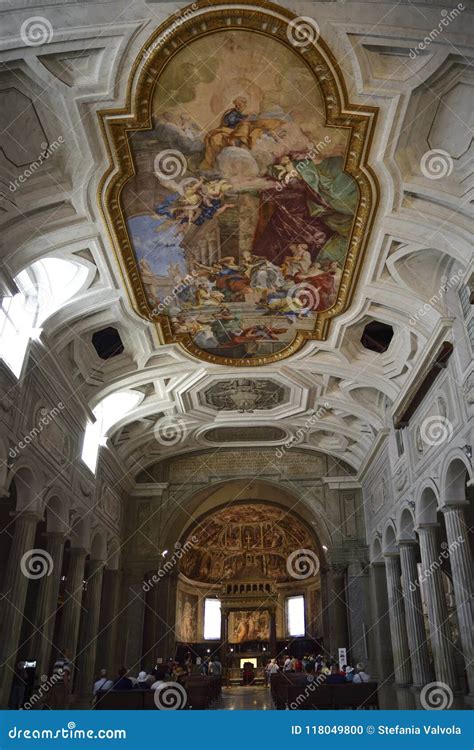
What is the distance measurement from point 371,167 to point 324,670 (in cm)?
1497

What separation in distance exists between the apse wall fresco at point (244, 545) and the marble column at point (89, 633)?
11.3m

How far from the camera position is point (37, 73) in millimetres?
9156

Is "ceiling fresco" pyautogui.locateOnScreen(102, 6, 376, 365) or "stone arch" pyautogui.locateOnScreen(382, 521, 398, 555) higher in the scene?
"ceiling fresco" pyautogui.locateOnScreen(102, 6, 376, 365)

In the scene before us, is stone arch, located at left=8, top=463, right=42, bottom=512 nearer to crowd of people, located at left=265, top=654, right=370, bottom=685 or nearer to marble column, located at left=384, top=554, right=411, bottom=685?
crowd of people, located at left=265, top=654, right=370, bottom=685

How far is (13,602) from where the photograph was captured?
12242 mm

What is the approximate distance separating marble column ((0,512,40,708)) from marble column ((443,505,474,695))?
9.24 metres

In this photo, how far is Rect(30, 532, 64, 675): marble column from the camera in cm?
1394

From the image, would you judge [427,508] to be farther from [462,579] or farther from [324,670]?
[324,670]

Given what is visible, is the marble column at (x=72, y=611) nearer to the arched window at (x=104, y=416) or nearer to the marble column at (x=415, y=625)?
the arched window at (x=104, y=416)

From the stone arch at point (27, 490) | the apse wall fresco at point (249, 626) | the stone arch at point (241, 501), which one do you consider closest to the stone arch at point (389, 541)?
the stone arch at point (241, 501)

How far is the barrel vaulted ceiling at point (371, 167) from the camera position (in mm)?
8781

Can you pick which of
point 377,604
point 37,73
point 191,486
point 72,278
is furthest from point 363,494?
point 37,73

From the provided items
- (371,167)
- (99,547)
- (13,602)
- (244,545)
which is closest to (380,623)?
(99,547)

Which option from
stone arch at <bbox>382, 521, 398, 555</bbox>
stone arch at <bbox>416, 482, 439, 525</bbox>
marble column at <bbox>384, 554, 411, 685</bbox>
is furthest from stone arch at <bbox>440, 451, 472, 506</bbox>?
marble column at <bbox>384, 554, 411, 685</bbox>
